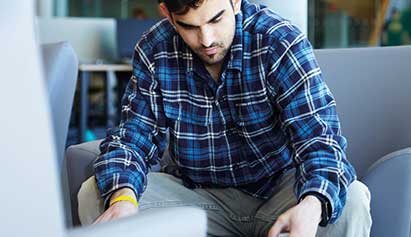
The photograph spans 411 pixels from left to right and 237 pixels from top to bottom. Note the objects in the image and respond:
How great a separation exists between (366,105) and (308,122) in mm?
495

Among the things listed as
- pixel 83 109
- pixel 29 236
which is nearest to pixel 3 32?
pixel 29 236

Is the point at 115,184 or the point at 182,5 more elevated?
the point at 182,5

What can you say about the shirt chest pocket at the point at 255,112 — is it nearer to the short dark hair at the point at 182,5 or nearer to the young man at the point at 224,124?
the young man at the point at 224,124

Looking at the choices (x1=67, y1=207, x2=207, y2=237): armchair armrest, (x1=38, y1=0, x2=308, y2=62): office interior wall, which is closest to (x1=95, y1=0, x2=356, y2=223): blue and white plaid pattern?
(x1=67, y1=207, x2=207, y2=237): armchair armrest

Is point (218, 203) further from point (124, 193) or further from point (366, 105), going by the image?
point (366, 105)

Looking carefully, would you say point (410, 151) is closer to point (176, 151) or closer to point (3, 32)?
point (176, 151)

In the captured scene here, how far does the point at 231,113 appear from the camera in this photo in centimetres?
150

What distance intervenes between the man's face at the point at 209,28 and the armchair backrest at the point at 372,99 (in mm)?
489

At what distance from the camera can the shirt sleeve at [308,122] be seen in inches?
49.5

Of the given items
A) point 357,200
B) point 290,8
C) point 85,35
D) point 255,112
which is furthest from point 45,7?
point 357,200

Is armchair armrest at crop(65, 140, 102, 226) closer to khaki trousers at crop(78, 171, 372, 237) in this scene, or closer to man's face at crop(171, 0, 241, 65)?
khaki trousers at crop(78, 171, 372, 237)

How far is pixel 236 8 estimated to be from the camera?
4.95ft

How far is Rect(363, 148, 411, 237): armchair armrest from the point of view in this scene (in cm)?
139

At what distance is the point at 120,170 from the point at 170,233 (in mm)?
762
